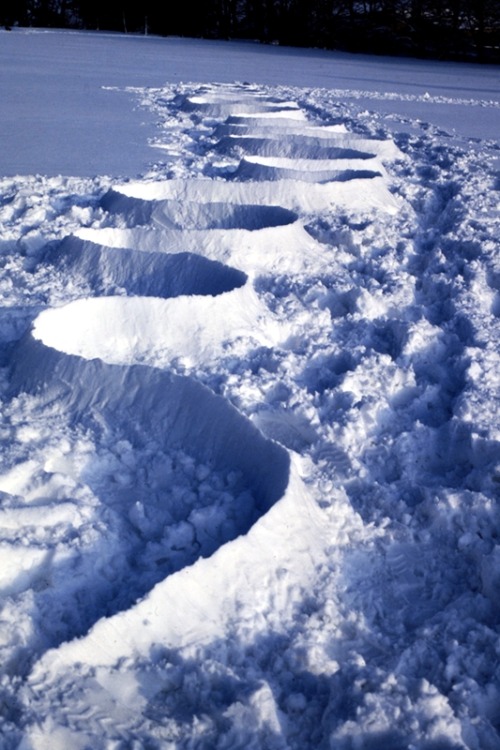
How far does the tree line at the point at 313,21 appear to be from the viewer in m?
22.1

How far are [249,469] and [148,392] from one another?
560mm

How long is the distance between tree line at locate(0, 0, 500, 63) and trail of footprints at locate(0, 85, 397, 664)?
17.8 meters

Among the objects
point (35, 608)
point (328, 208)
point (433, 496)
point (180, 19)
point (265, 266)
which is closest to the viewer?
point (35, 608)

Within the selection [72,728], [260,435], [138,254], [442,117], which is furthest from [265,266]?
[442,117]

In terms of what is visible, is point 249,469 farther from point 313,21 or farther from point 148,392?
point 313,21

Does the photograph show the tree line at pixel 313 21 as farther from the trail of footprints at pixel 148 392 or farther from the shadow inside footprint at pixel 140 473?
the shadow inside footprint at pixel 140 473

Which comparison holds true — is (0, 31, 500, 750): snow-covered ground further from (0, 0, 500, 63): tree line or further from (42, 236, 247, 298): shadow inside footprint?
(0, 0, 500, 63): tree line

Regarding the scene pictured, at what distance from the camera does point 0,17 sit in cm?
3316

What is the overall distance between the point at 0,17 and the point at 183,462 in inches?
1398

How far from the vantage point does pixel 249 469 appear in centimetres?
252

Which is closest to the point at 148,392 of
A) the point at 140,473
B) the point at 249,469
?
the point at 140,473

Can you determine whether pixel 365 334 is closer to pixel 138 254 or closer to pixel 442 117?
pixel 138 254

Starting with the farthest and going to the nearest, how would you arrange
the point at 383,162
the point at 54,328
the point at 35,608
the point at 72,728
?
1. the point at 383,162
2. the point at 54,328
3. the point at 35,608
4. the point at 72,728

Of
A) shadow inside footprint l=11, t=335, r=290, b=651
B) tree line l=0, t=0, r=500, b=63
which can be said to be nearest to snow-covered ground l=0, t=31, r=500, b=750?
shadow inside footprint l=11, t=335, r=290, b=651
